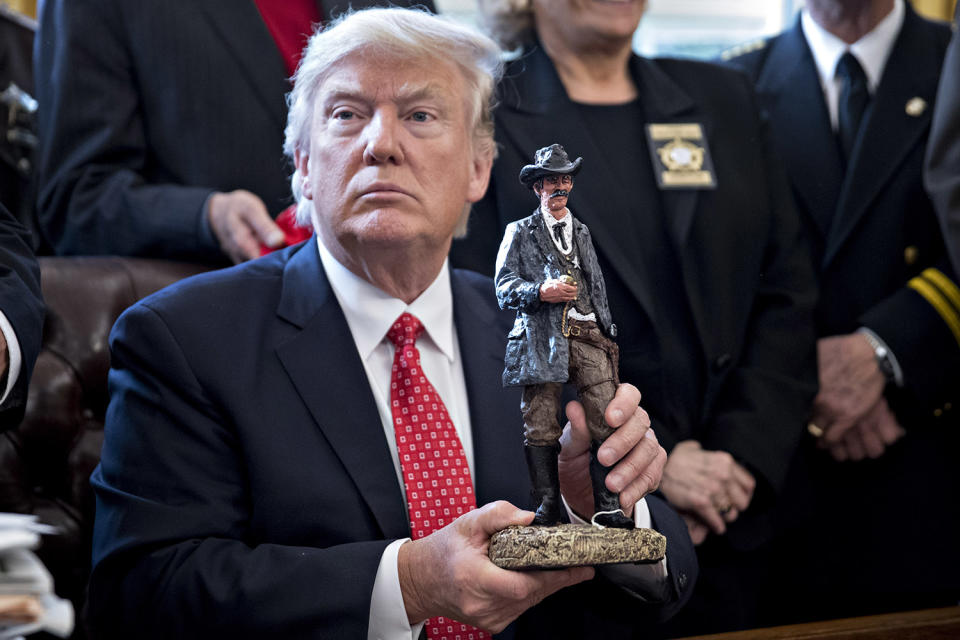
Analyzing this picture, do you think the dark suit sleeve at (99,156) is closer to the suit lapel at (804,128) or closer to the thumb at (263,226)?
the thumb at (263,226)

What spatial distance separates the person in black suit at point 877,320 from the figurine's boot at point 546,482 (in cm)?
103

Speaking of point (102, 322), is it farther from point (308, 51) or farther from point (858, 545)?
point (858, 545)

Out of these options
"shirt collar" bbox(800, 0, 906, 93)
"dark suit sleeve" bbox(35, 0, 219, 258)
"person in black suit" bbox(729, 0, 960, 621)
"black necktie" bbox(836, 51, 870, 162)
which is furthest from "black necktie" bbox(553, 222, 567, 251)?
"shirt collar" bbox(800, 0, 906, 93)

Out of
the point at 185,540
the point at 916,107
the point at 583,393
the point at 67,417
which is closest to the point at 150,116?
the point at 67,417

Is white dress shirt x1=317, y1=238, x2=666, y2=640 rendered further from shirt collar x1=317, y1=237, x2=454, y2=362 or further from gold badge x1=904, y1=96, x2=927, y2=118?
gold badge x1=904, y1=96, x2=927, y2=118

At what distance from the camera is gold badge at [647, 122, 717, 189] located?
60.3 inches

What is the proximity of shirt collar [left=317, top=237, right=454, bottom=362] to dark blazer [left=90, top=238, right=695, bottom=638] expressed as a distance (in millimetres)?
19

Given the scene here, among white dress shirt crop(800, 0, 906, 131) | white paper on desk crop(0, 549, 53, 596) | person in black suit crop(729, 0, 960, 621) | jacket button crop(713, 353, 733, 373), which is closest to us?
white paper on desk crop(0, 549, 53, 596)

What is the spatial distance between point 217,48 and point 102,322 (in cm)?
55

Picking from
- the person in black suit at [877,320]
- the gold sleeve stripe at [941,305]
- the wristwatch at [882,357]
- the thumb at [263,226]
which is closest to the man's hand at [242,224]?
the thumb at [263,226]

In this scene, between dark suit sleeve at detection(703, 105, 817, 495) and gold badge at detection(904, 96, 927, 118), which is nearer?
dark suit sleeve at detection(703, 105, 817, 495)

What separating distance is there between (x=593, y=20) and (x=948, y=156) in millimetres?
749

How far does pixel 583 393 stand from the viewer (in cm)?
118

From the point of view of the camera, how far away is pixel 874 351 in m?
2.19
